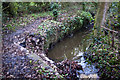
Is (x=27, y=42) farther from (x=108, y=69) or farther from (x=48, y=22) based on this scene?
(x=108, y=69)

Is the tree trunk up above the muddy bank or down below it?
above

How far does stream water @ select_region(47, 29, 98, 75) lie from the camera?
575 centimetres

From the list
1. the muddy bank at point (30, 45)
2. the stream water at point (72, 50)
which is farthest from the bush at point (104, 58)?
the muddy bank at point (30, 45)

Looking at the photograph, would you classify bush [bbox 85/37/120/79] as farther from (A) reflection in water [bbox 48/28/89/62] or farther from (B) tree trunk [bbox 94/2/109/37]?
(A) reflection in water [bbox 48/28/89/62]

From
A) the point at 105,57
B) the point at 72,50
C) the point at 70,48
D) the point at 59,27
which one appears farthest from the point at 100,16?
the point at 59,27

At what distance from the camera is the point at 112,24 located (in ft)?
14.8

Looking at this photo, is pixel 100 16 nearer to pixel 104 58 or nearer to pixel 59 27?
pixel 104 58

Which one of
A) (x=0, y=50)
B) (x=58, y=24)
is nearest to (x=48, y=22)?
(x=58, y=24)

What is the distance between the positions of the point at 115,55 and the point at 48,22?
14.3 ft

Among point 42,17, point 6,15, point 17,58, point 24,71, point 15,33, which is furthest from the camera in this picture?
point 42,17

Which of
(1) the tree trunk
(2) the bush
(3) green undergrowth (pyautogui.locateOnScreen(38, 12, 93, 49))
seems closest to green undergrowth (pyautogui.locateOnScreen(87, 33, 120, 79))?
(2) the bush

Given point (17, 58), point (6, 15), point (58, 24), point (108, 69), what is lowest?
point (108, 69)

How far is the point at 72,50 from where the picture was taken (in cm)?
687

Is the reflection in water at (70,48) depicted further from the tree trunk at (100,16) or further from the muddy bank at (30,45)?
the tree trunk at (100,16)
